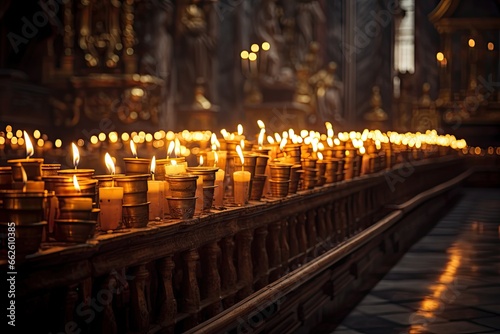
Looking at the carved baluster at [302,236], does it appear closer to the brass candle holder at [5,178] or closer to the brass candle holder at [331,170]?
the brass candle holder at [331,170]

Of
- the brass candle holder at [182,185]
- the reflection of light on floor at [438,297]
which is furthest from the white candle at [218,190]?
the reflection of light on floor at [438,297]

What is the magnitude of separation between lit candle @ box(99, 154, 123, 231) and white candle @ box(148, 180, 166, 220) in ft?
1.27

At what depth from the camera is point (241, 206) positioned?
420 cm

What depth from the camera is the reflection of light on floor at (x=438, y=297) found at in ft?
17.6

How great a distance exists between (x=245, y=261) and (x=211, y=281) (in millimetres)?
491

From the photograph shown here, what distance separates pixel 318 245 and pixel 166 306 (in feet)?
8.29

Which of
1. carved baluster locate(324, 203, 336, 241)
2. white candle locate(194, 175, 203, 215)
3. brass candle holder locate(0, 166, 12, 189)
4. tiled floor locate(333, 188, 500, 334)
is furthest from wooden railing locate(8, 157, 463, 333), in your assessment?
tiled floor locate(333, 188, 500, 334)

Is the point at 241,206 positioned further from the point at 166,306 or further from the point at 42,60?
the point at 42,60

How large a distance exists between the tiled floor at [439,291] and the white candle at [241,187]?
4.16 ft

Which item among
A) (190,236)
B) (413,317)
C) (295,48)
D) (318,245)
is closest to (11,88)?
(318,245)

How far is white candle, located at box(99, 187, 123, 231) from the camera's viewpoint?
119 inches

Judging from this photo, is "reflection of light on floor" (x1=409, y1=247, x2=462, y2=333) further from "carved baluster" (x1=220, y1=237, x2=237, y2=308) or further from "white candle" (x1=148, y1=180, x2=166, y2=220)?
"white candle" (x1=148, y1=180, x2=166, y2=220)

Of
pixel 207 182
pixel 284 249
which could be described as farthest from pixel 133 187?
pixel 284 249

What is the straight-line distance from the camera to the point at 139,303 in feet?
10.2
